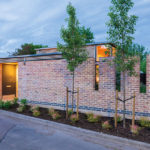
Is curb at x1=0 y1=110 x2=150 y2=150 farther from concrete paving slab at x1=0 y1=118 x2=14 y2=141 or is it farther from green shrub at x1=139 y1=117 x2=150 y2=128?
green shrub at x1=139 y1=117 x2=150 y2=128

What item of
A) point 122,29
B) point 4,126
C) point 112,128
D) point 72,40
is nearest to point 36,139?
point 4,126

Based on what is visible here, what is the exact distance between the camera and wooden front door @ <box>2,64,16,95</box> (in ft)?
41.8

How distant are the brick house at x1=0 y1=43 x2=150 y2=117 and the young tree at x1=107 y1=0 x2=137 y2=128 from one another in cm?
78

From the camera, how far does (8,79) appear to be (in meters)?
13.2

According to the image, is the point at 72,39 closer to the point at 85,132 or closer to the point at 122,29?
the point at 122,29

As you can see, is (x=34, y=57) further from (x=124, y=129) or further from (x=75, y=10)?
(x=124, y=129)

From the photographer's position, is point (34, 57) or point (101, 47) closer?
point (34, 57)

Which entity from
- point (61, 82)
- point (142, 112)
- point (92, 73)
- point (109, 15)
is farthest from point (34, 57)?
point (142, 112)

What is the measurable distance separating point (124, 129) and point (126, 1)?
4.72 meters

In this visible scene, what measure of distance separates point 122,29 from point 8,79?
11.0 metres

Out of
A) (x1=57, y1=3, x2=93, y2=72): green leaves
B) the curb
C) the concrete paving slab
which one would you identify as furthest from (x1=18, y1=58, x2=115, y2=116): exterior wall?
the concrete paving slab

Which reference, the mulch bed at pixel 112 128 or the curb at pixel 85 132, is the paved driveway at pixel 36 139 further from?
the mulch bed at pixel 112 128

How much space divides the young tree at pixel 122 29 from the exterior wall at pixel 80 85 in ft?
2.55

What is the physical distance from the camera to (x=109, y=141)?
486 cm
